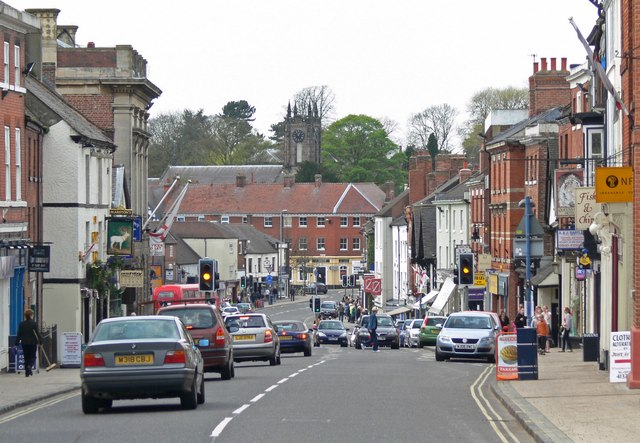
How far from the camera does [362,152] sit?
167875mm

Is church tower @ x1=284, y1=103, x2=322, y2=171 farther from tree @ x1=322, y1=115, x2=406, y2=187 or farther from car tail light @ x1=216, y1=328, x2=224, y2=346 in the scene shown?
car tail light @ x1=216, y1=328, x2=224, y2=346

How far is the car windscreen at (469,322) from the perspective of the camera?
41.0 m

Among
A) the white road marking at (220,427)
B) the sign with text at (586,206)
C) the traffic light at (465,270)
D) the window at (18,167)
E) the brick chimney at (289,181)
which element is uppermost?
the brick chimney at (289,181)

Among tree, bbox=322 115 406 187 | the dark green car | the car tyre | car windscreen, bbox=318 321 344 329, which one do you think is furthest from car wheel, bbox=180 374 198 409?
tree, bbox=322 115 406 187

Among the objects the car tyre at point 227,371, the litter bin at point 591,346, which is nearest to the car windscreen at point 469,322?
the litter bin at point 591,346

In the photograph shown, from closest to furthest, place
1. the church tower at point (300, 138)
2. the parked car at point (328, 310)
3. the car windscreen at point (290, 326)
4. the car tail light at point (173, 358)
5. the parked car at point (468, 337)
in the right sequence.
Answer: the car tail light at point (173, 358) < the parked car at point (468, 337) < the car windscreen at point (290, 326) < the parked car at point (328, 310) < the church tower at point (300, 138)

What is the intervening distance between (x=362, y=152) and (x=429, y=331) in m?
110

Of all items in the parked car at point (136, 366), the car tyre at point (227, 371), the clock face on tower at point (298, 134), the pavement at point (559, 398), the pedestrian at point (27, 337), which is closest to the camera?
the pavement at point (559, 398)

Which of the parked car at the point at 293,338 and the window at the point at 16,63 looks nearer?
the window at the point at 16,63

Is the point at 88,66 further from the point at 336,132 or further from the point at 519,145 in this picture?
the point at 336,132

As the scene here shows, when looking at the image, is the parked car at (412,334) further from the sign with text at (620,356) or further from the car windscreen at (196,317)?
the sign with text at (620,356)

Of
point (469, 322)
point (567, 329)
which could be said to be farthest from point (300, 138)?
point (469, 322)

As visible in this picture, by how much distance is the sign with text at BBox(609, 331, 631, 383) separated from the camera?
24984 millimetres

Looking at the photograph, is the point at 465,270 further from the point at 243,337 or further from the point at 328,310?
the point at 328,310
